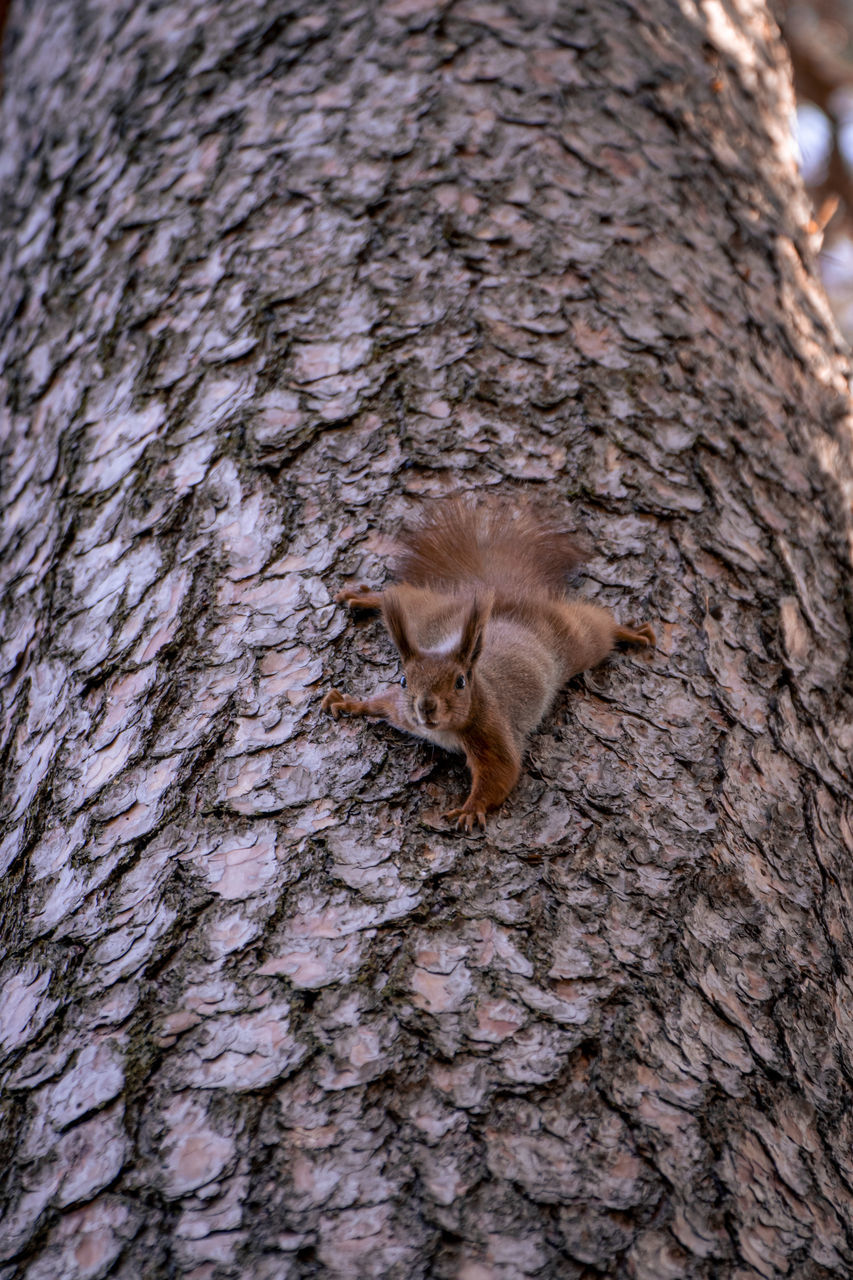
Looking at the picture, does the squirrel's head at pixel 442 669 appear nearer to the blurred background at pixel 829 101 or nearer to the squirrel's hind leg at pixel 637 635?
the squirrel's hind leg at pixel 637 635

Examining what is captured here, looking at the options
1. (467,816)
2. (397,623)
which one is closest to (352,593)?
(397,623)

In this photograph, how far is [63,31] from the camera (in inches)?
125

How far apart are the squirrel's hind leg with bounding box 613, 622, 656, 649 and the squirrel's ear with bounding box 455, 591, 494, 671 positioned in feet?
0.82

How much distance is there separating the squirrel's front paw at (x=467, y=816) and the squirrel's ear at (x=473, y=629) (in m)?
0.33

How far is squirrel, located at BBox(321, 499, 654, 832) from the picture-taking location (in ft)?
5.51

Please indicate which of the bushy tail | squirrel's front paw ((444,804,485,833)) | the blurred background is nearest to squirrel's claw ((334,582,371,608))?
the bushy tail

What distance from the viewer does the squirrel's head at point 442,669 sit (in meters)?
1.67

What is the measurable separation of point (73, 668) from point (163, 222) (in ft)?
4.02

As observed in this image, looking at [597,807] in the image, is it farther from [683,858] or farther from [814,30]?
[814,30]

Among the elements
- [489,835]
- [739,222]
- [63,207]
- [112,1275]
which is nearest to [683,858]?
[489,835]

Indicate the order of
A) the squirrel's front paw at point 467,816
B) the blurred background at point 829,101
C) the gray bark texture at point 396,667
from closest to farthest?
the gray bark texture at point 396,667, the squirrel's front paw at point 467,816, the blurred background at point 829,101

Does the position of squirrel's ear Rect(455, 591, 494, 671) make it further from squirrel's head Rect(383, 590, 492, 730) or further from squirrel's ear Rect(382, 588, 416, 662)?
squirrel's ear Rect(382, 588, 416, 662)

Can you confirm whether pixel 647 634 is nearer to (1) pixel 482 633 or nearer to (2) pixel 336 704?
(1) pixel 482 633

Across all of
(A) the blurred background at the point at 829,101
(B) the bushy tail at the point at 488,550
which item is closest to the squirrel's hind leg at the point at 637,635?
(B) the bushy tail at the point at 488,550
